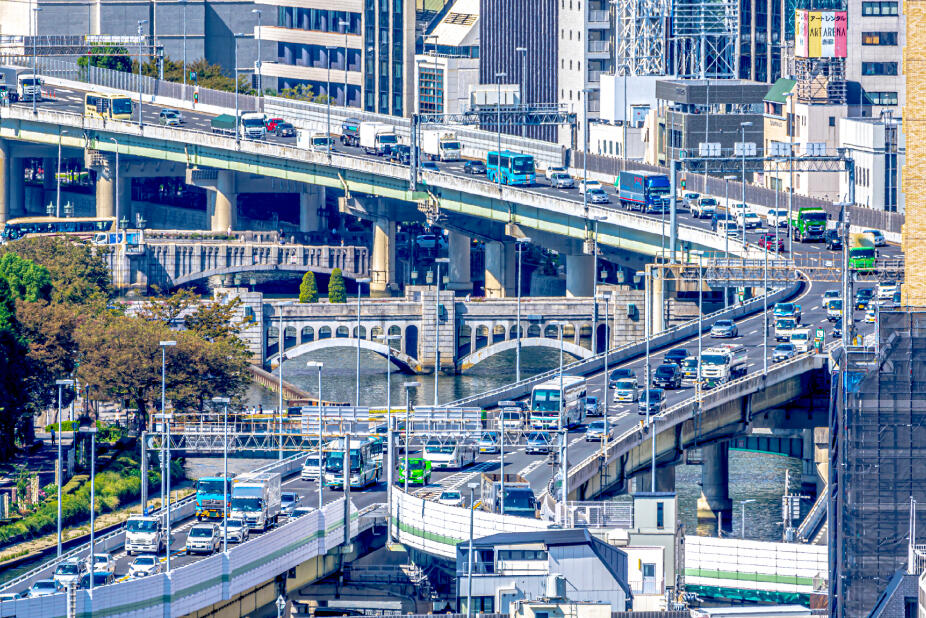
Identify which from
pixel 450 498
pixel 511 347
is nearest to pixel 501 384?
pixel 511 347

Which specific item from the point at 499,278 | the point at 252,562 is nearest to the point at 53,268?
the point at 499,278

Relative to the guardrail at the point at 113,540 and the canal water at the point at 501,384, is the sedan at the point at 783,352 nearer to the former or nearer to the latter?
the canal water at the point at 501,384

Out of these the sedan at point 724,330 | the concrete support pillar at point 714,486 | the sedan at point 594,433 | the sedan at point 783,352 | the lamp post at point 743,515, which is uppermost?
the sedan at point 724,330

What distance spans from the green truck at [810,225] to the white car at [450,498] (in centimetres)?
6835

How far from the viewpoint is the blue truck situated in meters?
181

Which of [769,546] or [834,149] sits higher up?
[834,149]

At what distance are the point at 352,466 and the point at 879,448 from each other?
33336 millimetres

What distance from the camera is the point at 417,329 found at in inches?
6816

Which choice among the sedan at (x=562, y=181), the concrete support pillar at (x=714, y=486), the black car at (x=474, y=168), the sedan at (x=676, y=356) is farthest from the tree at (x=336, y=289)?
the concrete support pillar at (x=714, y=486)

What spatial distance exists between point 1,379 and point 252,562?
3003 centimetres

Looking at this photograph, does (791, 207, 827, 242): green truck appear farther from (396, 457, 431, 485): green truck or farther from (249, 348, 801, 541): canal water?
(396, 457, 431, 485): green truck

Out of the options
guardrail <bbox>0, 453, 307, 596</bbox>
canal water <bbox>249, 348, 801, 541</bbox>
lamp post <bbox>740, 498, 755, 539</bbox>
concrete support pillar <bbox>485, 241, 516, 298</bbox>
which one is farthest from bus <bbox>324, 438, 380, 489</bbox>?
concrete support pillar <bbox>485, 241, 516, 298</bbox>

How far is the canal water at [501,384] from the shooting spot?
5098 inches

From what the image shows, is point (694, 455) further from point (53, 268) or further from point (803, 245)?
point (53, 268)
